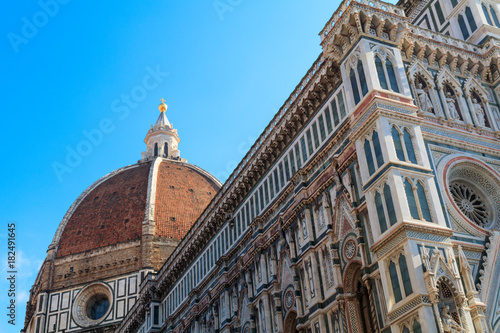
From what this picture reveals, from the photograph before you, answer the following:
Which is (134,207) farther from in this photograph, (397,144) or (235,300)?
(397,144)

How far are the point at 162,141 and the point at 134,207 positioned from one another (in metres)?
21.7

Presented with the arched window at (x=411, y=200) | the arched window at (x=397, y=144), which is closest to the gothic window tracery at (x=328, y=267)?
the arched window at (x=411, y=200)

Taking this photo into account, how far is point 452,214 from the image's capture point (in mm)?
21219

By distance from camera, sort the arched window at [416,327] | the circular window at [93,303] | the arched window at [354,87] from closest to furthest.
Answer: the arched window at [416,327] → the arched window at [354,87] → the circular window at [93,303]

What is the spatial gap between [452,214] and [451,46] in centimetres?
849

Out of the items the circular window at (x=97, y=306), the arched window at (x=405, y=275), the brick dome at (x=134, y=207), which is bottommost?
the arched window at (x=405, y=275)

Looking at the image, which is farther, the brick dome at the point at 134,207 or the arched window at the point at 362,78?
the brick dome at the point at 134,207

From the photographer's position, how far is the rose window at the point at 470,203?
883 inches

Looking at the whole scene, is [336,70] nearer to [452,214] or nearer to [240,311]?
[452,214]

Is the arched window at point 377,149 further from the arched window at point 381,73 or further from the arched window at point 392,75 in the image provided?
the arched window at point 392,75

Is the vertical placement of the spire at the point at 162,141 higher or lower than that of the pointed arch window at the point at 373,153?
higher

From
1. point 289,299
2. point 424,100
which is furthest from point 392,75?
point 289,299

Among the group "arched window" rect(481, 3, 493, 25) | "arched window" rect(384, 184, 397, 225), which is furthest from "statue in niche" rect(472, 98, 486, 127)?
"arched window" rect(384, 184, 397, 225)

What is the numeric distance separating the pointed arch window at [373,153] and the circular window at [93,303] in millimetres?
52017
